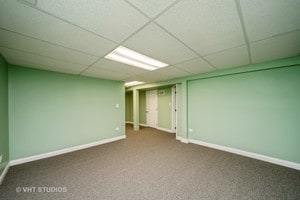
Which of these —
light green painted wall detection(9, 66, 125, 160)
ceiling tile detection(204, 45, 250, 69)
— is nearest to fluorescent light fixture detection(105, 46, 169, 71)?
ceiling tile detection(204, 45, 250, 69)

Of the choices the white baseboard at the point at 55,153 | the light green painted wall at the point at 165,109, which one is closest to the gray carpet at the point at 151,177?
the white baseboard at the point at 55,153

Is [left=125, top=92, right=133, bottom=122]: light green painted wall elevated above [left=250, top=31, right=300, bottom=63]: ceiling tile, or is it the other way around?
[left=250, top=31, right=300, bottom=63]: ceiling tile

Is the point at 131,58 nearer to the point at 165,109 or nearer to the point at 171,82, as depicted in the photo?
the point at 171,82

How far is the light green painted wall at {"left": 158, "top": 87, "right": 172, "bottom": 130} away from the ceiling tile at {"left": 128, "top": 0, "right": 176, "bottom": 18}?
4.61 metres

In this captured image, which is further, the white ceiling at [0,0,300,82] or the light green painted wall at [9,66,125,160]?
the light green painted wall at [9,66,125,160]

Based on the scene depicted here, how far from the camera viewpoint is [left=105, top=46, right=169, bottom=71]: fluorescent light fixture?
211 centimetres

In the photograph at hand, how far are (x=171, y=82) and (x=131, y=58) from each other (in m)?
2.30

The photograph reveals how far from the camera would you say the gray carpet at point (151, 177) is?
179cm

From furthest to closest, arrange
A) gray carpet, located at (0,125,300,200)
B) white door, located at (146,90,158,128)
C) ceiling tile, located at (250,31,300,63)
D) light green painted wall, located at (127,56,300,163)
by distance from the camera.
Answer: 1. white door, located at (146,90,158,128)
2. light green painted wall, located at (127,56,300,163)
3. gray carpet, located at (0,125,300,200)
4. ceiling tile, located at (250,31,300,63)

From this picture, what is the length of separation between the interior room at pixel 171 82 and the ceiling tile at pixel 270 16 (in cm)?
1

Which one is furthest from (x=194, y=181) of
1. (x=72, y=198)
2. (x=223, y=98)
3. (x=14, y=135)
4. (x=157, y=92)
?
(x=157, y=92)

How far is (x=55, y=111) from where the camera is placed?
3.19 meters

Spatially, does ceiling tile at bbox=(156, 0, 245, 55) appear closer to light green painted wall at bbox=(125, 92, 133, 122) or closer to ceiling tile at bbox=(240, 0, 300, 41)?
ceiling tile at bbox=(240, 0, 300, 41)

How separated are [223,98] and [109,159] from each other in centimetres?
337
